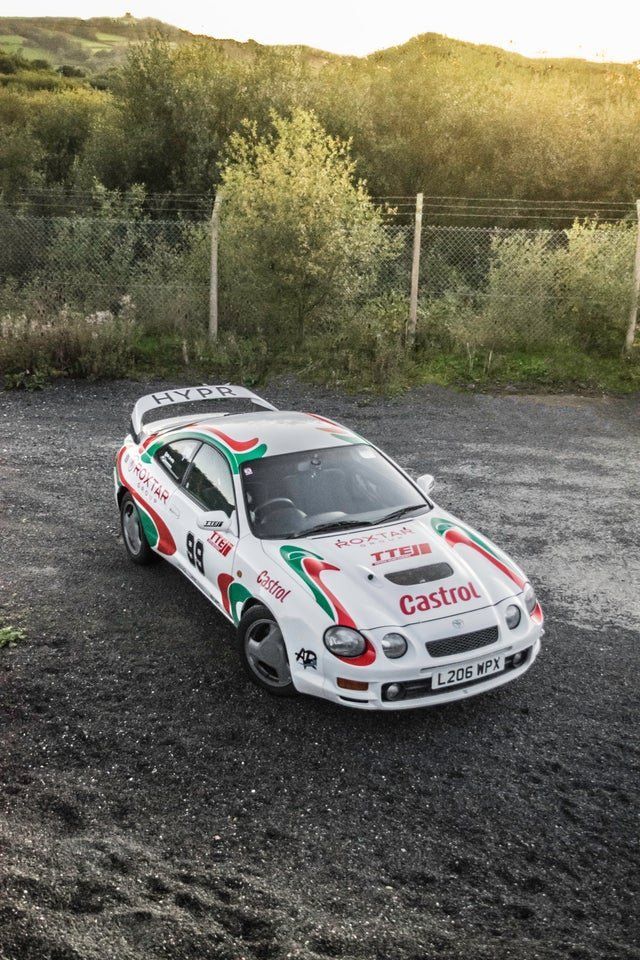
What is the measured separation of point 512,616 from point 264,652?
1.58m

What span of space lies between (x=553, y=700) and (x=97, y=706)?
2950 mm

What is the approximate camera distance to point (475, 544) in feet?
19.4

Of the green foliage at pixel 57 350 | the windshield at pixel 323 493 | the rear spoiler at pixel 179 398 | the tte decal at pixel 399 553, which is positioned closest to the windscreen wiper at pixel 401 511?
the windshield at pixel 323 493

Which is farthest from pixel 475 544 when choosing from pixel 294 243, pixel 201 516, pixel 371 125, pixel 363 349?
pixel 371 125

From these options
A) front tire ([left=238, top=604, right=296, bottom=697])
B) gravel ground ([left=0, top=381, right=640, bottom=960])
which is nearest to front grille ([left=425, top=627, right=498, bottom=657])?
gravel ground ([left=0, top=381, right=640, bottom=960])

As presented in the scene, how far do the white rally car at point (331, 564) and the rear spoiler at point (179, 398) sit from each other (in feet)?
1.73

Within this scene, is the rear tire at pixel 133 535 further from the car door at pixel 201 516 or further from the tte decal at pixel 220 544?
the tte decal at pixel 220 544

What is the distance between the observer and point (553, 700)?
5.59m

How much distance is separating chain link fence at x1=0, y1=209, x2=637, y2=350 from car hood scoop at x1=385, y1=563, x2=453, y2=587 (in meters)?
Answer: 9.74

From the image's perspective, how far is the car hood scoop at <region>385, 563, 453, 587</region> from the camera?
5.34m

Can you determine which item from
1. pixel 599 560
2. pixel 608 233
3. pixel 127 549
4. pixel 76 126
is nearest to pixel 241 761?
pixel 127 549

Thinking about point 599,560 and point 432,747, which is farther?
point 599,560

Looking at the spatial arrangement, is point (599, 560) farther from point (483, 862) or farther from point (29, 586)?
point (29, 586)

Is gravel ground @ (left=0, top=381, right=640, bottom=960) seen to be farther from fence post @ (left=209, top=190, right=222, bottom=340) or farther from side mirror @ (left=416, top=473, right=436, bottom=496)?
fence post @ (left=209, top=190, right=222, bottom=340)
